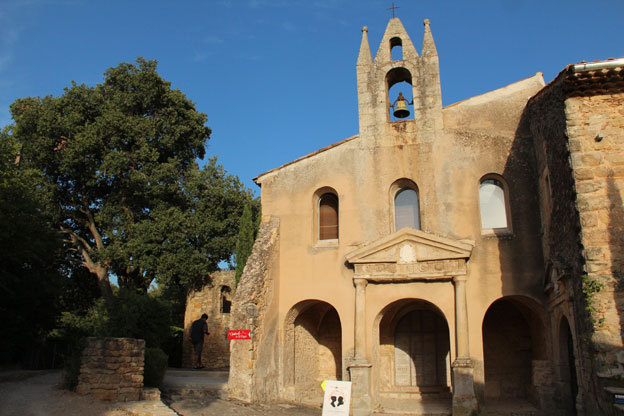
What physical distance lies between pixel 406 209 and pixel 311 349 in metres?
5.42

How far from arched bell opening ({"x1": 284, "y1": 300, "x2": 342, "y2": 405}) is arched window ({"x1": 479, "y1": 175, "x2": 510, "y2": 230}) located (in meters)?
5.51

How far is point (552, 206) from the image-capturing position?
1238cm

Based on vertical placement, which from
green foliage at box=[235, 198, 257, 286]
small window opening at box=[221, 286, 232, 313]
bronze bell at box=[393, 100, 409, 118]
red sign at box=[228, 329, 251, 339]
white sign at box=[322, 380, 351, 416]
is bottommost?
white sign at box=[322, 380, 351, 416]

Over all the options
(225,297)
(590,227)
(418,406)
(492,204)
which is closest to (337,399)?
(590,227)

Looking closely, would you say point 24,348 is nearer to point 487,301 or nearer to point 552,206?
point 487,301

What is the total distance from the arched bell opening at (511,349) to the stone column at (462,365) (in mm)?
1538

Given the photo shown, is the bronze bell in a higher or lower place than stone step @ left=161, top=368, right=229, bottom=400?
higher

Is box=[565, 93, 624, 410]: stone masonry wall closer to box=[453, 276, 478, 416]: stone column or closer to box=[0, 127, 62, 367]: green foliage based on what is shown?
box=[453, 276, 478, 416]: stone column

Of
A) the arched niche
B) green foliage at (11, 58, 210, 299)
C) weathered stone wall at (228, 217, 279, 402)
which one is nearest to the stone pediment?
the arched niche

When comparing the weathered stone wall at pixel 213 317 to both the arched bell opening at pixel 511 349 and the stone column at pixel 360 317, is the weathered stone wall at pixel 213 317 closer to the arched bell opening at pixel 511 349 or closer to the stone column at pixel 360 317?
the stone column at pixel 360 317

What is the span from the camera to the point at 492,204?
14.9 m

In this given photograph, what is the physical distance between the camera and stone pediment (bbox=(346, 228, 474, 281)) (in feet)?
45.9

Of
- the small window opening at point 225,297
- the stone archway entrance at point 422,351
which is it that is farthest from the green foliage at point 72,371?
the small window opening at point 225,297

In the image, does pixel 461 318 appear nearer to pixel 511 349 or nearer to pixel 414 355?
pixel 511 349
